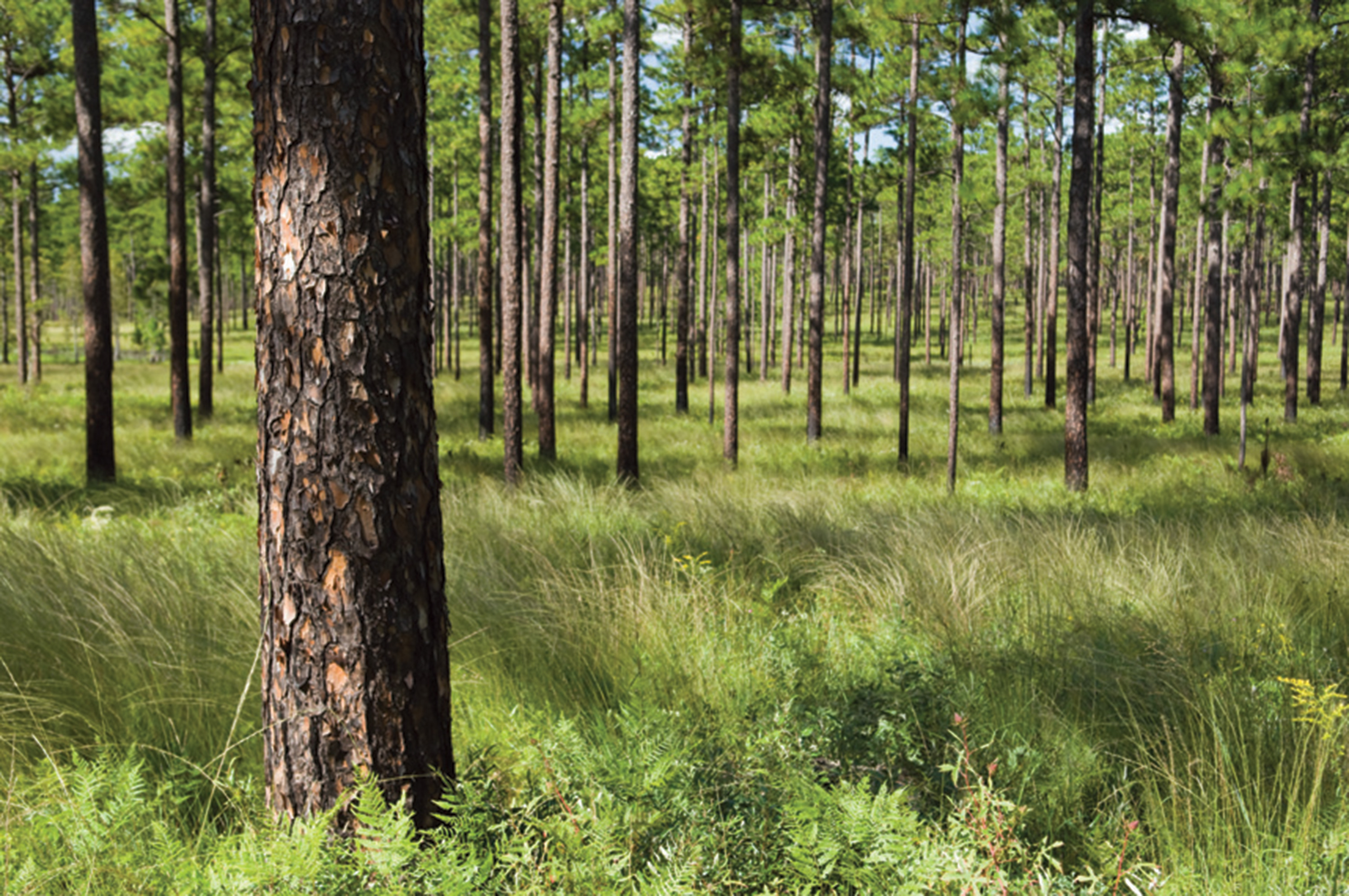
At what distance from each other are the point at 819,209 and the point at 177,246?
12.1 meters

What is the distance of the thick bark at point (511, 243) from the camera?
396 inches

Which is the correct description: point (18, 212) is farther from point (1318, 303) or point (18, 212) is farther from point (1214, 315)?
point (1318, 303)

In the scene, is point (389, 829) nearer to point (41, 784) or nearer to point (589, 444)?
point (41, 784)

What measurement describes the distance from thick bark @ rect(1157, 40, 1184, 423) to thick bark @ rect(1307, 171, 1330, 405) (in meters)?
4.69

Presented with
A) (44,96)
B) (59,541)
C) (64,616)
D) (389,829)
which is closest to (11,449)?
(59,541)

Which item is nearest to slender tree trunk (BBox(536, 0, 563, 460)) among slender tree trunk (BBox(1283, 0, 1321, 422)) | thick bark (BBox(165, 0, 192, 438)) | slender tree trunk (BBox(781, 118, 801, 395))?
thick bark (BBox(165, 0, 192, 438))

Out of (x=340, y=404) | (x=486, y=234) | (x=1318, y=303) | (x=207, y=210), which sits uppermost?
(x=207, y=210)

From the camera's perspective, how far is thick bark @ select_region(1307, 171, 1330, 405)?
22.2 metres

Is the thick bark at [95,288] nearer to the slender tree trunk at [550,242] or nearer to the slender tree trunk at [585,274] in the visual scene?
the slender tree trunk at [550,242]

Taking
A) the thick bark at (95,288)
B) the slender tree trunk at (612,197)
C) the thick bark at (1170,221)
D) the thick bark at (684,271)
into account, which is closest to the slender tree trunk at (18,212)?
the thick bark at (95,288)

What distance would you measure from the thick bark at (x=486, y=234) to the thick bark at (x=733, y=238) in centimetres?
423

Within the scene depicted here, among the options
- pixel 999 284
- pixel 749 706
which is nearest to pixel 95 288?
pixel 749 706

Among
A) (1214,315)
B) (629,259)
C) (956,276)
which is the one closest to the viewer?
(629,259)

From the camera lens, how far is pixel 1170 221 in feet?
60.6
